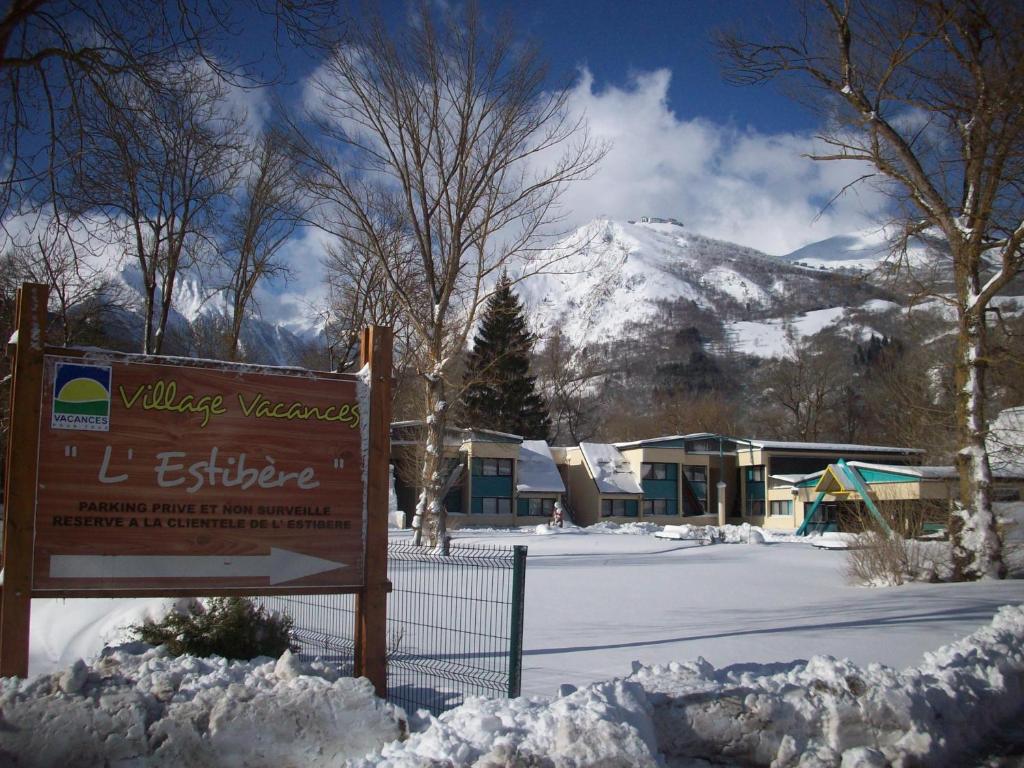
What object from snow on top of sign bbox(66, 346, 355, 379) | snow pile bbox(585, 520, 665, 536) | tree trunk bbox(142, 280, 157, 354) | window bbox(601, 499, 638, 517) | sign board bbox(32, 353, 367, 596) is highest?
tree trunk bbox(142, 280, 157, 354)

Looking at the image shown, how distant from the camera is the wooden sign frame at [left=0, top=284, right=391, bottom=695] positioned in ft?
18.5

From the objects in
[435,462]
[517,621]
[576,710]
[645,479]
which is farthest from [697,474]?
[576,710]

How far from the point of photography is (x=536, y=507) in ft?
169

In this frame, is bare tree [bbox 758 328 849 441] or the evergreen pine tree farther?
bare tree [bbox 758 328 849 441]

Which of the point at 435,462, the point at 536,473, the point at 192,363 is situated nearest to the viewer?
the point at 192,363

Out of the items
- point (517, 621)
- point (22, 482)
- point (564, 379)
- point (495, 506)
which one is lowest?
point (495, 506)

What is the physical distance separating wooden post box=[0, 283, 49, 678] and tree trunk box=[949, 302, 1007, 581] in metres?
16.0

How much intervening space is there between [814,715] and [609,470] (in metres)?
48.0

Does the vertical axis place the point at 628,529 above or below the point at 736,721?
below

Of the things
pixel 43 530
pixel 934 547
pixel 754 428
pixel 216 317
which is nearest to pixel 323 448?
pixel 43 530

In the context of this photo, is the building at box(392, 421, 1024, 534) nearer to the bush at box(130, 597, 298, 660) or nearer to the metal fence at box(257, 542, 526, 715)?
the metal fence at box(257, 542, 526, 715)

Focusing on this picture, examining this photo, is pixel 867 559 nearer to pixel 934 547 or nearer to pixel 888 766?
pixel 934 547

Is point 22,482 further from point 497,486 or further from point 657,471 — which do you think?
point 657,471

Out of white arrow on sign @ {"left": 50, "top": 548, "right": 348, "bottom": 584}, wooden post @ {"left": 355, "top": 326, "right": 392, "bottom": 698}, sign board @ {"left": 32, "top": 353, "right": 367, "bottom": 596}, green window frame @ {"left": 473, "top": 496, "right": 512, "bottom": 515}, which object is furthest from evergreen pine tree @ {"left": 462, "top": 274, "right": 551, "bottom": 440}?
white arrow on sign @ {"left": 50, "top": 548, "right": 348, "bottom": 584}
